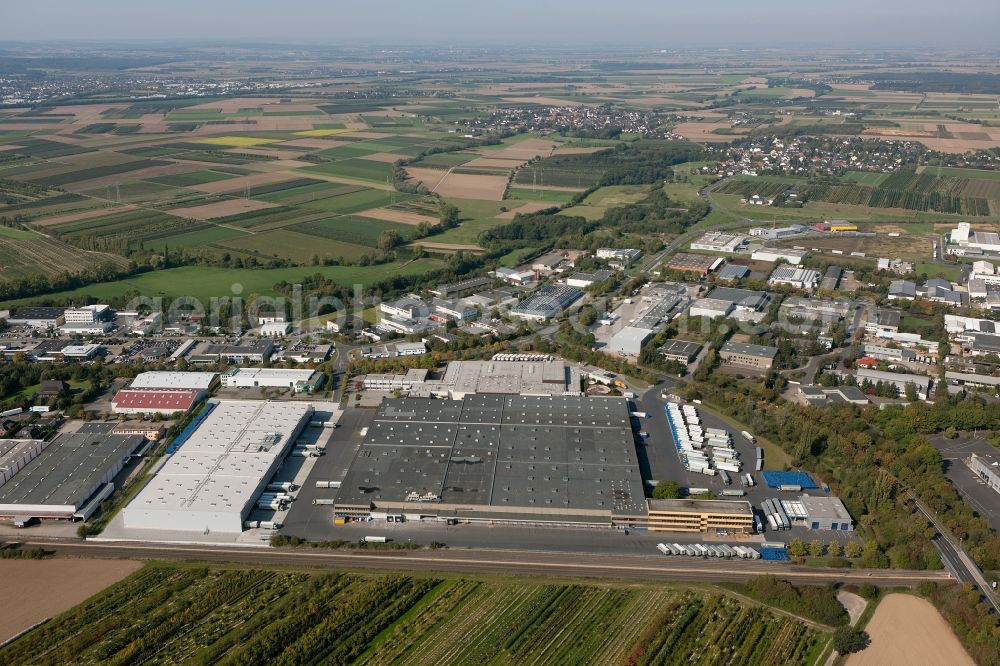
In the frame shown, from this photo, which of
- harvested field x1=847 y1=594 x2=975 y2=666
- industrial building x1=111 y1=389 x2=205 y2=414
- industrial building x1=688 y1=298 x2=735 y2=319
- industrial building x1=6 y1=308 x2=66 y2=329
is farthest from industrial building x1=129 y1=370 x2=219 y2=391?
harvested field x1=847 y1=594 x2=975 y2=666

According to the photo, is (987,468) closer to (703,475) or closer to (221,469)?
(703,475)

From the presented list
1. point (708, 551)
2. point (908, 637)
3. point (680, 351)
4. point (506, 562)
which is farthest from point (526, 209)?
point (908, 637)

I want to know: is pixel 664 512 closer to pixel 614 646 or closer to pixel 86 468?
pixel 614 646

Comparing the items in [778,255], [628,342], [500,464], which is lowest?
[500,464]

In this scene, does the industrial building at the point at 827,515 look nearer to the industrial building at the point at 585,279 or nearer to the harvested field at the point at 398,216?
the industrial building at the point at 585,279

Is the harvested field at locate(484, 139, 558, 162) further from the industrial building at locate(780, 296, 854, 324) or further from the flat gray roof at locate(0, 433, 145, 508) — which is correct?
the flat gray roof at locate(0, 433, 145, 508)
